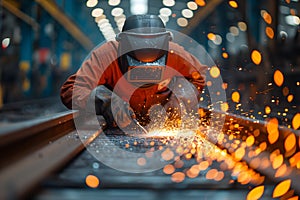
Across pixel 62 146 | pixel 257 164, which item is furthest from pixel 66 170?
pixel 257 164

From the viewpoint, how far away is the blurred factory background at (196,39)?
227 inches

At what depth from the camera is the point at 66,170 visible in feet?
7.56

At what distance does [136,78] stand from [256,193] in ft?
6.00

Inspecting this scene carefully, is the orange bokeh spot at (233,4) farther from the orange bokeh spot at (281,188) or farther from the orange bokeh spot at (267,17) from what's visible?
the orange bokeh spot at (281,188)

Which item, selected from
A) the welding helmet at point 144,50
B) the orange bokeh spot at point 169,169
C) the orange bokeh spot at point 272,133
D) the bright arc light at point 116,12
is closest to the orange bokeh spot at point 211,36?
the bright arc light at point 116,12

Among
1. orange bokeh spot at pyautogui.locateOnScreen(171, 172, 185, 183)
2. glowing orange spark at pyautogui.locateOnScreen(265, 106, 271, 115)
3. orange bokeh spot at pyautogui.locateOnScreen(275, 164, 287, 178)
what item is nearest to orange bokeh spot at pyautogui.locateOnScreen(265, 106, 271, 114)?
glowing orange spark at pyautogui.locateOnScreen(265, 106, 271, 115)

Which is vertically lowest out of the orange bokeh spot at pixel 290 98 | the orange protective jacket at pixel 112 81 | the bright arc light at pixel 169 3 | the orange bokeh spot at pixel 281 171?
the orange bokeh spot at pixel 281 171

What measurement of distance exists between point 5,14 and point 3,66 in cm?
142

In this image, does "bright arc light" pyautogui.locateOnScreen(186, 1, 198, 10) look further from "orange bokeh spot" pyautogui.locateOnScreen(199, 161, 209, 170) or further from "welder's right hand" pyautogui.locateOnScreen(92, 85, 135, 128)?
"orange bokeh spot" pyautogui.locateOnScreen(199, 161, 209, 170)

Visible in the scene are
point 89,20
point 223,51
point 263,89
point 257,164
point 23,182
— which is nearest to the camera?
point 23,182

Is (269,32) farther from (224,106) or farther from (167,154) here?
(167,154)

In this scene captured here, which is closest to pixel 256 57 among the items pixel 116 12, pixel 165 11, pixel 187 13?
pixel 187 13

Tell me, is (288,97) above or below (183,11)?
below

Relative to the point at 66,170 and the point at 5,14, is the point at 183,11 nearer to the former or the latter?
the point at 5,14
